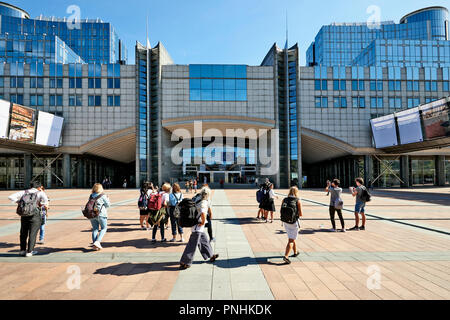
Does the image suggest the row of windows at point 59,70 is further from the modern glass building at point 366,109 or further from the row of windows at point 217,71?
the modern glass building at point 366,109

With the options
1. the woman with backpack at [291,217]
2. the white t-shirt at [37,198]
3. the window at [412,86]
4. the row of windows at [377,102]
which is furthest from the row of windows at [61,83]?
the window at [412,86]

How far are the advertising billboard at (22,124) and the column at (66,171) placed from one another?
247 inches

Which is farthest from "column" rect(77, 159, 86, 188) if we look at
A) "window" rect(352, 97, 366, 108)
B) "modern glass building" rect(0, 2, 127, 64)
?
"modern glass building" rect(0, 2, 127, 64)

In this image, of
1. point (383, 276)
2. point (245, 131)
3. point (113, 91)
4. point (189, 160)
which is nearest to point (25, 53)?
point (113, 91)

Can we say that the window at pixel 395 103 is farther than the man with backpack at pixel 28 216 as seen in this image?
Yes

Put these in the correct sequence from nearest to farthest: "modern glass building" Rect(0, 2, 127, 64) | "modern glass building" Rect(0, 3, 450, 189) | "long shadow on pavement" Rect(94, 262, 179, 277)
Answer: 1. "long shadow on pavement" Rect(94, 262, 179, 277)
2. "modern glass building" Rect(0, 3, 450, 189)
3. "modern glass building" Rect(0, 2, 127, 64)

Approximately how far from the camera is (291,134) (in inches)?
1571

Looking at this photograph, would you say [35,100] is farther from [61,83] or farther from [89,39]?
[89,39]

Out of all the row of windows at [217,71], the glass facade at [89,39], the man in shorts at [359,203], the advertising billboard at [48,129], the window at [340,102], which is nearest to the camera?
the man in shorts at [359,203]

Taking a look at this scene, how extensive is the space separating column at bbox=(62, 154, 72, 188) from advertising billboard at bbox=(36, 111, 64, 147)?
259 centimetres

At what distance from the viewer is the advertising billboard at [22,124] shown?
95.6ft

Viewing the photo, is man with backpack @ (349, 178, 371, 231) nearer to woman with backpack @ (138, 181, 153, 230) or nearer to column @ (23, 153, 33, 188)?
woman with backpack @ (138, 181, 153, 230)

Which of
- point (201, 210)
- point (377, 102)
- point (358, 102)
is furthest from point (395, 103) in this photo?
point (201, 210)

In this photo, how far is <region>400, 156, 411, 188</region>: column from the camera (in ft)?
128
